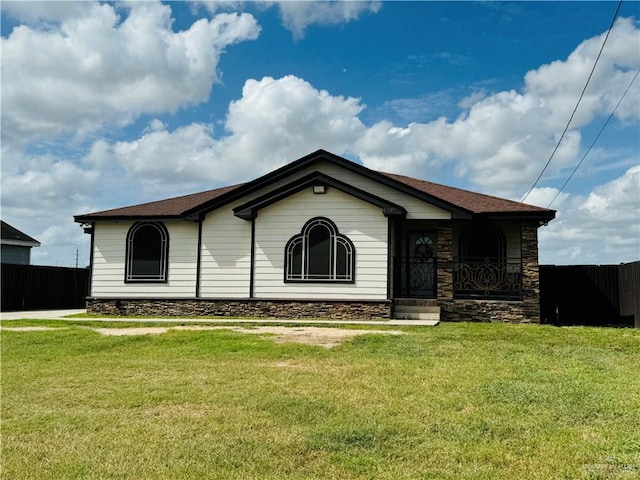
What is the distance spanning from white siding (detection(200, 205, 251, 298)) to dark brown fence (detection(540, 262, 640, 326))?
889 cm

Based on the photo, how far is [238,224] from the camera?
52.5 feet

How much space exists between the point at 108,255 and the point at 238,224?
14.0 feet

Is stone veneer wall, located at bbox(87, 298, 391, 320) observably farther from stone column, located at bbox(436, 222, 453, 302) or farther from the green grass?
the green grass

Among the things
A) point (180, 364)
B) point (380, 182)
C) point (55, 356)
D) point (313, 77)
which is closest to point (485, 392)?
point (180, 364)

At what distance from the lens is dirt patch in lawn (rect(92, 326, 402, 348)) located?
34.1 ft

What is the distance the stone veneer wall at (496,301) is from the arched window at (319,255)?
263 cm

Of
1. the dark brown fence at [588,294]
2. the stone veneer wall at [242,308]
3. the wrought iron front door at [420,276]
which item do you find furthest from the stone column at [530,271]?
the stone veneer wall at [242,308]

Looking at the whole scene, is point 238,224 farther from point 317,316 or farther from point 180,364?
point 180,364

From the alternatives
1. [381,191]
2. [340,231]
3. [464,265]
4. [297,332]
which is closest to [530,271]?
[464,265]

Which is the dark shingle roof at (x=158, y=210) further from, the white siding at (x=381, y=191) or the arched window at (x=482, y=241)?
the arched window at (x=482, y=241)

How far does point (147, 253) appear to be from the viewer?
16.7m

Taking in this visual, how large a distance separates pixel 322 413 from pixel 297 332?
6617 millimetres

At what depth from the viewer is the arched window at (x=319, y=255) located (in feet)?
49.3

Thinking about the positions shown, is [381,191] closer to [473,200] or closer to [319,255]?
[319,255]
